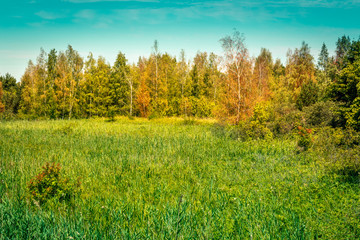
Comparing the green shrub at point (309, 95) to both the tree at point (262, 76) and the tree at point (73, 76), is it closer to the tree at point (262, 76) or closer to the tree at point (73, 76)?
the tree at point (262, 76)

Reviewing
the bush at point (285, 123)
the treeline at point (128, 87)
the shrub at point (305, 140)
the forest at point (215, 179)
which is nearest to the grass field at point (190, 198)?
the forest at point (215, 179)

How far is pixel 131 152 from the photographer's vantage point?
10695mm

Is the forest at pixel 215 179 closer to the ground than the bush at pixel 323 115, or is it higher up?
closer to the ground

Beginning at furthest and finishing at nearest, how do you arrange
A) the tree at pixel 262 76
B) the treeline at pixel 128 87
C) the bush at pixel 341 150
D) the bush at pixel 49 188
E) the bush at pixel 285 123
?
the treeline at pixel 128 87 → the tree at pixel 262 76 → the bush at pixel 285 123 → the bush at pixel 341 150 → the bush at pixel 49 188

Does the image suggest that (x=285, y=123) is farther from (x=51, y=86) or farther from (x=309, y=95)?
(x=51, y=86)

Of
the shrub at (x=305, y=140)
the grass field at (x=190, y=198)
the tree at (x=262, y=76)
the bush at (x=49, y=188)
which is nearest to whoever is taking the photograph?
the grass field at (x=190, y=198)

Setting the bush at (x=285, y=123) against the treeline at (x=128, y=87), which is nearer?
the bush at (x=285, y=123)

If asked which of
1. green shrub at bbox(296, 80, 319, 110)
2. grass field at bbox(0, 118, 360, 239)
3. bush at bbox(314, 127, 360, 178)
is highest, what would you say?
green shrub at bbox(296, 80, 319, 110)

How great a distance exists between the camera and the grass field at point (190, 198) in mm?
3795

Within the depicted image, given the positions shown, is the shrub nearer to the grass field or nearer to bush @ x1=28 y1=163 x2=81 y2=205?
the grass field

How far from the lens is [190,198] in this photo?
220 inches

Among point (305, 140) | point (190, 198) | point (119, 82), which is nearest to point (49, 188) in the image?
point (190, 198)

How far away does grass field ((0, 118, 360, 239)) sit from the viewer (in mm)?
3795

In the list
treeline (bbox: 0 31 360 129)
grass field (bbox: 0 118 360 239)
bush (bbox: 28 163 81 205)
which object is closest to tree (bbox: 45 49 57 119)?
treeline (bbox: 0 31 360 129)
